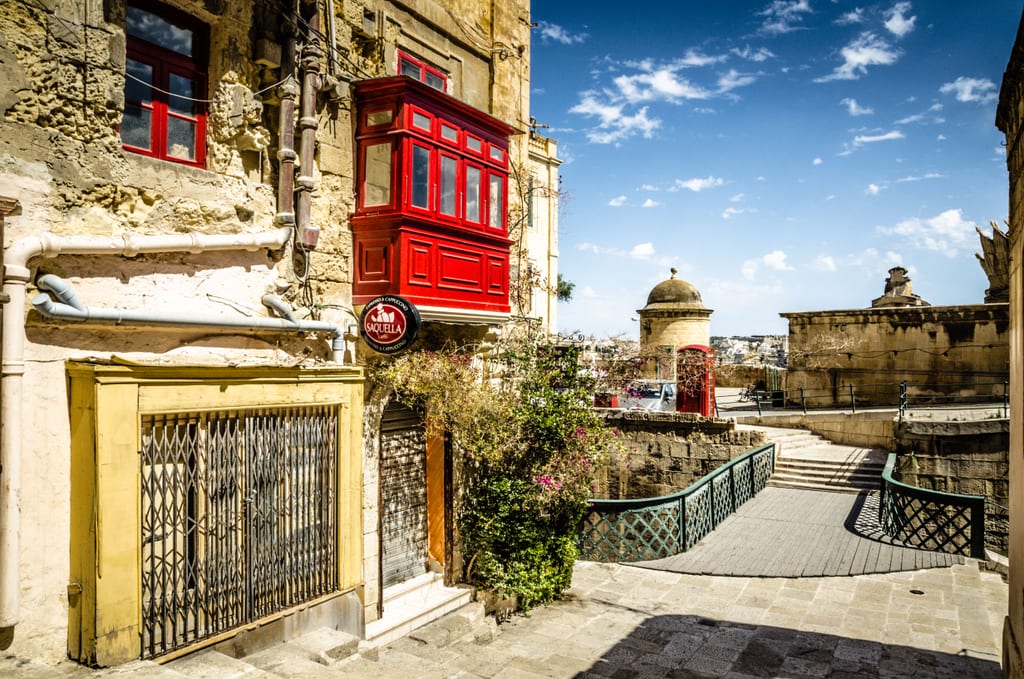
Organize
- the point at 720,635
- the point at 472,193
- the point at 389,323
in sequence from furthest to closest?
the point at 472,193 < the point at 720,635 < the point at 389,323

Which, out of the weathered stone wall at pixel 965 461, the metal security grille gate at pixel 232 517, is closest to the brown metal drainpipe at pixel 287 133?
the metal security grille gate at pixel 232 517

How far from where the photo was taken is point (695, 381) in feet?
61.8

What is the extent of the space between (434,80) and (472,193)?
1.91 m

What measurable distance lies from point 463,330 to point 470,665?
415 cm

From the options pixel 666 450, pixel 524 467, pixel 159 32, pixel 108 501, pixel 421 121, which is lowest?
pixel 666 450

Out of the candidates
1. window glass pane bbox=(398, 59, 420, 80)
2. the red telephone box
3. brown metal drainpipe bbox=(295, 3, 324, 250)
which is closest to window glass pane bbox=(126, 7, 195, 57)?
brown metal drainpipe bbox=(295, 3, 324, 250)

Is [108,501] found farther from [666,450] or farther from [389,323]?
[666,450]

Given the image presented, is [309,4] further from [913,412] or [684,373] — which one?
[913,412]

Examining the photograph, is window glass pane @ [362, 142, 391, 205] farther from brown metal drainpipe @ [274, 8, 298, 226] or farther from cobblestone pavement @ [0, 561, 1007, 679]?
cobblestone pavement @ [0, 561, 1007, 679]

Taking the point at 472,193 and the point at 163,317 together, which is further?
the point at 472,193

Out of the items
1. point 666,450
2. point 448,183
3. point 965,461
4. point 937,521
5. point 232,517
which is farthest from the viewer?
point 666,450

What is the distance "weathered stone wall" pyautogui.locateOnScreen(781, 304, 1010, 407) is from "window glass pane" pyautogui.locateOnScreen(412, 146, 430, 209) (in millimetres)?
17433

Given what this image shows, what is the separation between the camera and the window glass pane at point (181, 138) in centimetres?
652

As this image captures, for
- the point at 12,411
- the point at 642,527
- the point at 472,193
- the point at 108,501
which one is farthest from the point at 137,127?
the point at 642,527
